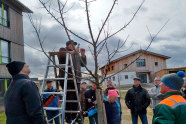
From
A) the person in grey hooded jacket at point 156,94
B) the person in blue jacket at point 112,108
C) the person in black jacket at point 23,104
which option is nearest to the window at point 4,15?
the person in grey hooded jacket at point 156,94

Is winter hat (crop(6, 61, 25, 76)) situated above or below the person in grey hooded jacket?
above

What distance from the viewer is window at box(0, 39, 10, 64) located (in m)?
14.6

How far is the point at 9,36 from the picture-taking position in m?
15.3

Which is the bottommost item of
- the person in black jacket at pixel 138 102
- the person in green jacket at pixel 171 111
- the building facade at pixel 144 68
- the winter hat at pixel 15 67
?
the person in black jacket at pixel 138 102

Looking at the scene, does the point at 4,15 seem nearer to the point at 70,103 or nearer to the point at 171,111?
the point at 70,103

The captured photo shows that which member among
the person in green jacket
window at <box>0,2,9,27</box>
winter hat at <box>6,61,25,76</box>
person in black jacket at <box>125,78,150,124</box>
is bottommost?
person in black jacket at <box>125,78,150,124</box>

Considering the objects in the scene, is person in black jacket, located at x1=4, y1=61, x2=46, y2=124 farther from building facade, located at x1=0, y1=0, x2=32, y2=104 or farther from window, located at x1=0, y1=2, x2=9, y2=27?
window, located at x1=0, y1=2, x2=9, y2=27

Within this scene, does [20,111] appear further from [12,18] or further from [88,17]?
[12,18]

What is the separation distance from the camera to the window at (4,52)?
14.6m

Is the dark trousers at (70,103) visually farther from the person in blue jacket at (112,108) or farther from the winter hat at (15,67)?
the winter hat at (15,67)

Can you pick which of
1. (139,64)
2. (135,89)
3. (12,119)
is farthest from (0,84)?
(139,64)

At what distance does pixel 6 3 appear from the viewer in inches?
601

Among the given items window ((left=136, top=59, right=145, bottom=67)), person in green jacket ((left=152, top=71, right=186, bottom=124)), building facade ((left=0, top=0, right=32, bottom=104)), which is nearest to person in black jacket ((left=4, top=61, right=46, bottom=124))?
person in green jacket ((left=152, top=71, right=186, bottom=124))

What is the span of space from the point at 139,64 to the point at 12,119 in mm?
38890
